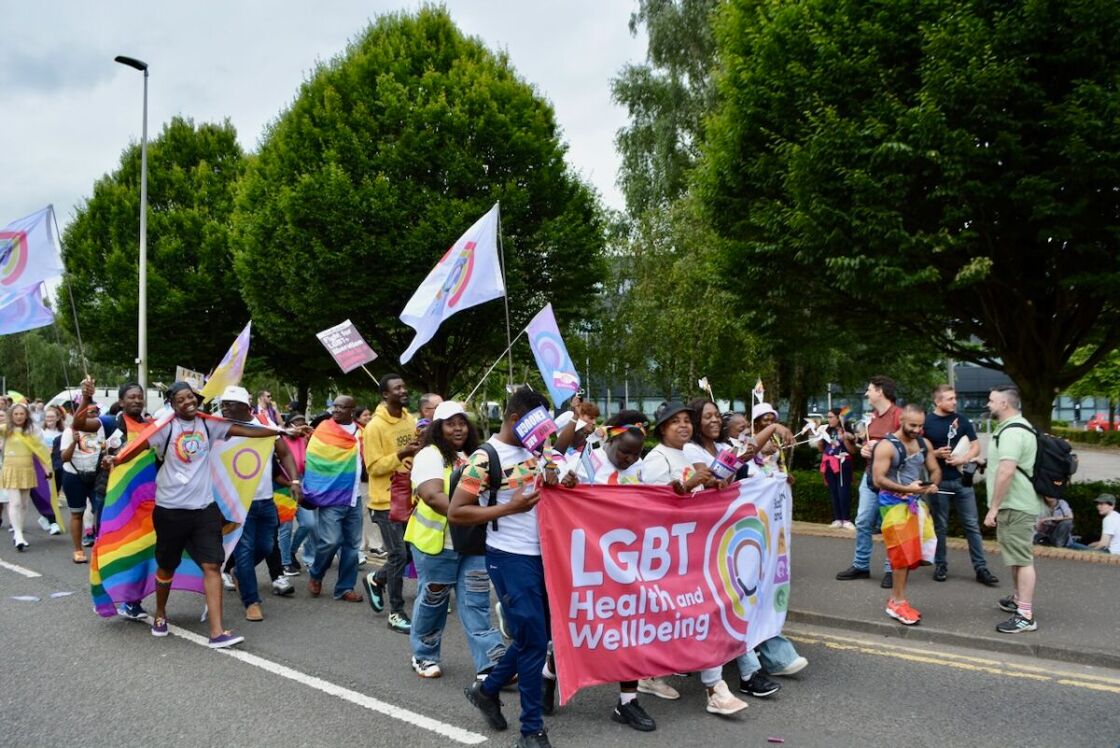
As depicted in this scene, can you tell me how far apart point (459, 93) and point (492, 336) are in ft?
22.4

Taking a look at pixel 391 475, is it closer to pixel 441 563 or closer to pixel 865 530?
pixel 441 563

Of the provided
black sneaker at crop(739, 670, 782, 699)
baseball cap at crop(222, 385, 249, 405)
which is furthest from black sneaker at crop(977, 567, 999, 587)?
baseball cap at crop(222, 385, 249, 405)

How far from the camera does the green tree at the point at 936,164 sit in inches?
411

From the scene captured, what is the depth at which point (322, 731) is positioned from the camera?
455cm

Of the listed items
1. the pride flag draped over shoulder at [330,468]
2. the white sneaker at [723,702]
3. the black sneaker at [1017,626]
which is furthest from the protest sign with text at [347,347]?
the black sneaker at [1017,626]

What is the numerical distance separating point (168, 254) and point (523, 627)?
28.3 metres

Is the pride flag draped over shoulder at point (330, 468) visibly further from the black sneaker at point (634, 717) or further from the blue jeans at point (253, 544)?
the black sneaker at point (634, 717)

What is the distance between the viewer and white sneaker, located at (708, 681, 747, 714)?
187 inches

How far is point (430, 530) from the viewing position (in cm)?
519

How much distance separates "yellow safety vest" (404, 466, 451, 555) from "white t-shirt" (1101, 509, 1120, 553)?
847cm

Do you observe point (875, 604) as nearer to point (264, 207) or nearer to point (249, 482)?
point (249, 482)

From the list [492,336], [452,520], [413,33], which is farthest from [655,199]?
[452,520]

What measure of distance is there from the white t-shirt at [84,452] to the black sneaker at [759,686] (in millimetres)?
8349

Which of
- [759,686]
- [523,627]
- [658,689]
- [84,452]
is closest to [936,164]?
[759,686]
